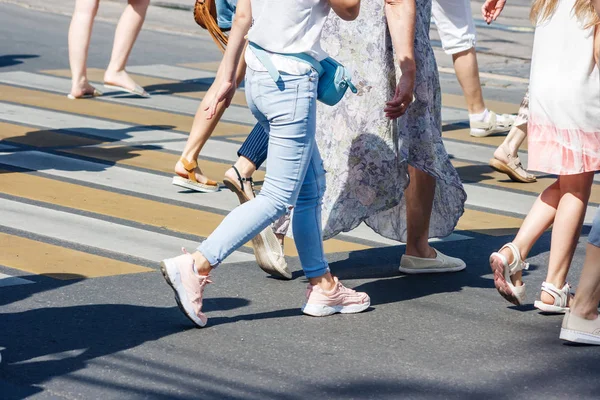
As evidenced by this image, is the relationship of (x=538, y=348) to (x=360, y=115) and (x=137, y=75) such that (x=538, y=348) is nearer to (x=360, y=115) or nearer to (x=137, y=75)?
(x=360, y=115)

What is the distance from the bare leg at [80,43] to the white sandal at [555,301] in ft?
19.6

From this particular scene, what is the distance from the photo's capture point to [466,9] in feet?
29.1

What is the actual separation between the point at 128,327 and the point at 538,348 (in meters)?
1.47

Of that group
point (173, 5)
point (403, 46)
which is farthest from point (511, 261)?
point (173, 5)

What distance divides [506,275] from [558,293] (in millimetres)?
260

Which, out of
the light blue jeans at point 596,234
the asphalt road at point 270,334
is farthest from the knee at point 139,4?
the light blue jeans at point 596,234

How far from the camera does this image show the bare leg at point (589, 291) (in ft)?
14.6

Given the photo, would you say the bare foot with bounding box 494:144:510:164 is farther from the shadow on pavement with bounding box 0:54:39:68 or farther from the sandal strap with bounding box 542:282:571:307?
the shadow on pavement with bounding box 0:54:39:68

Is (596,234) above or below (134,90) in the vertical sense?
above

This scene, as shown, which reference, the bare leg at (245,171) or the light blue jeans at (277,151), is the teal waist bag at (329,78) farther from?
the bare leg at (245,171)

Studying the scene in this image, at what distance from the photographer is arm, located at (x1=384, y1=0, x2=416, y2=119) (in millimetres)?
4719

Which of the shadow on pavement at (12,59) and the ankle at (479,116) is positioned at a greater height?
the ankle at (479,116)

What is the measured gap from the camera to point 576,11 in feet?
14.9

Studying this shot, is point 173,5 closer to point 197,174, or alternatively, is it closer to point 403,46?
point 197,174
